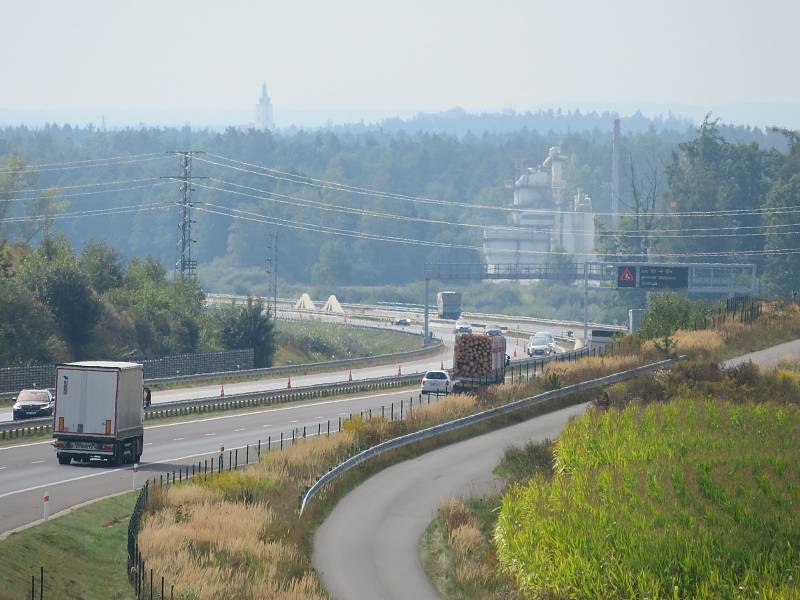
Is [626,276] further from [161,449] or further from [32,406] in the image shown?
[161,449]

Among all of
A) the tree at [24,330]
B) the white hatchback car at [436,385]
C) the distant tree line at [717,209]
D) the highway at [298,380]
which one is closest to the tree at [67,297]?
the tree at [24,330]

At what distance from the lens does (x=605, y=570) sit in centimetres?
2594

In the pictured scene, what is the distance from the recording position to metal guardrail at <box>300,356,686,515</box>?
128 ft

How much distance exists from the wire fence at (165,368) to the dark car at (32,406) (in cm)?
1098

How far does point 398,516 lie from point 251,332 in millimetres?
63450

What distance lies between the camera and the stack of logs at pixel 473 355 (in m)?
67.0

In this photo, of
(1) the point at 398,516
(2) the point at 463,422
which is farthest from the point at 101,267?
(1) the point at 398,516

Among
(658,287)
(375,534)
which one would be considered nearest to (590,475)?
(375,534)

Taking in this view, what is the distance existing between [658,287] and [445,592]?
103 m

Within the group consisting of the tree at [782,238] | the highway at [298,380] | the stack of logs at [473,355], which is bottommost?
the highway at [298,380]

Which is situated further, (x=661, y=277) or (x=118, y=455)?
(x=661, y=277)

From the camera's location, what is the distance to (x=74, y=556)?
31.0m

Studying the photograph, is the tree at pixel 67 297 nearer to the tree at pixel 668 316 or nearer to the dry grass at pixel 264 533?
the tree at pixel 668 316

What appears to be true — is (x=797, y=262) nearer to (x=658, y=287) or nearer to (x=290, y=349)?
(x=658, y=287)
